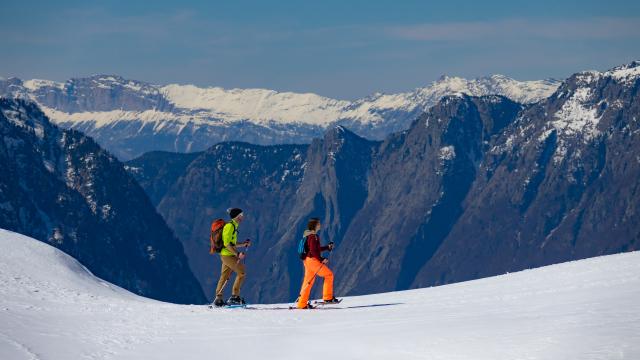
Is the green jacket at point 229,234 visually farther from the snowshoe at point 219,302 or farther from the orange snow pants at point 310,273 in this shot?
the orange snow pants at point 310,273

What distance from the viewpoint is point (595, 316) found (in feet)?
90.3

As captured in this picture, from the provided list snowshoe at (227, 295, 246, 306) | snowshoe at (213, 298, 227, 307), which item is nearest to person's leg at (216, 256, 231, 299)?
snowshoe at (213, 298, 227, 307)

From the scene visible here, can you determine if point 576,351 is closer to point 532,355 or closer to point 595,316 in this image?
point 532,355

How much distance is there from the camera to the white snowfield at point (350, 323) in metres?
24.7

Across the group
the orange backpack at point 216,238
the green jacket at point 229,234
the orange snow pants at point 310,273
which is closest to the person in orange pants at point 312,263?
the orange snow pants at point 310,273

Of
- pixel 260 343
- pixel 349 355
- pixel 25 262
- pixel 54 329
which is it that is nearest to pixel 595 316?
pixel 349 355

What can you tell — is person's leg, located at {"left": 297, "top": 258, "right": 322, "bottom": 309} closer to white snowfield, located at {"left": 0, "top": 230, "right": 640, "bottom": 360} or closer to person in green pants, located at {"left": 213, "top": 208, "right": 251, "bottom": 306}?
white snowfield, located at {"left": 0, "top": 230, "right": 640, "bottom": 360}

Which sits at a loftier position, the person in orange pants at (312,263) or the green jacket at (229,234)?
the green jacket at (229,234)

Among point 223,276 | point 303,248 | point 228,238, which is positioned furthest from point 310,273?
point 223,276

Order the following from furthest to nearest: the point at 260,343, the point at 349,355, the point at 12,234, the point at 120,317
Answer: the point at 12,234, the point at 120,317, the point at 260,343, the point at 349,355

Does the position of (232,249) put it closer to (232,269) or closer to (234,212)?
(232,269)

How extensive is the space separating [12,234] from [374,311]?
19915 millimetres

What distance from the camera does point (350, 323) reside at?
99.1 ft

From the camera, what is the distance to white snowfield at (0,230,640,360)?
81.1 ft
